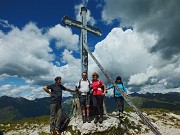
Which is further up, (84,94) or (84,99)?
(84,94)

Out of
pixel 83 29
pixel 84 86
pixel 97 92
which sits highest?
pixel 83 29

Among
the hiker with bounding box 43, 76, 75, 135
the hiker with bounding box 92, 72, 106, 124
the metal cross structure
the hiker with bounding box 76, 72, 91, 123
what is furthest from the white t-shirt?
the metal cross structure

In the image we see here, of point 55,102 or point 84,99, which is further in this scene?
point 84,99

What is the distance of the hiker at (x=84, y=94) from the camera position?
Answer: 13523mm

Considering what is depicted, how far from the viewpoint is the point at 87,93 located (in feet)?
45.1

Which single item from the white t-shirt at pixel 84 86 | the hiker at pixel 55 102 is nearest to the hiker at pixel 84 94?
the white t-shirt at pixel 84 86

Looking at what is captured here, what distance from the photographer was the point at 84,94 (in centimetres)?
1367

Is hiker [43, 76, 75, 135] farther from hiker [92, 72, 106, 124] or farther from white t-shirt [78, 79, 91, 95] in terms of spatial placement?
hiker [92, 72, 106, 124]

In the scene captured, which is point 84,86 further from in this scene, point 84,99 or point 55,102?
point 55,102

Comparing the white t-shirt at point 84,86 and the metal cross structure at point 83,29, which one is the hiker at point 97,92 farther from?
the metal cross structure at point 83,29

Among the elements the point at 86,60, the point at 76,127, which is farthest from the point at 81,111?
the point at 86,60

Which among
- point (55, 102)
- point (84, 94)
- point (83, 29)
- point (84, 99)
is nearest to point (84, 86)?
point (84, 94)

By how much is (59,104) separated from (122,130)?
13.5ft

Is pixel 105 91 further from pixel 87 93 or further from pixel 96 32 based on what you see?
pixel 96 32
